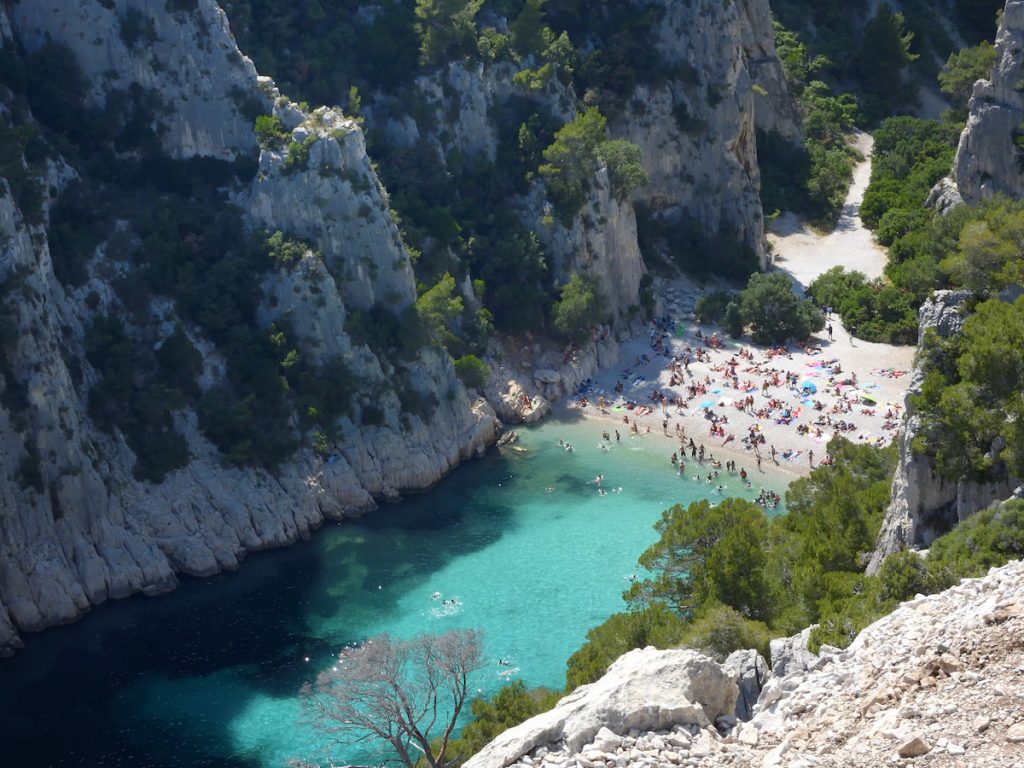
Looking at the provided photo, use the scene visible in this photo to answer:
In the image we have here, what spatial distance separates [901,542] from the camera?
33.2 m

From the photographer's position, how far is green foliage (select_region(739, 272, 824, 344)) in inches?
2714

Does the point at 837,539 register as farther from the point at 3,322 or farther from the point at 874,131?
the point at 874,131

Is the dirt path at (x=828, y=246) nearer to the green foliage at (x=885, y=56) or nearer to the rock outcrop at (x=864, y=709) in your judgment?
the green foliage at (x=885, y=56)

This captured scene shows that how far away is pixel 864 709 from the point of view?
20000mm

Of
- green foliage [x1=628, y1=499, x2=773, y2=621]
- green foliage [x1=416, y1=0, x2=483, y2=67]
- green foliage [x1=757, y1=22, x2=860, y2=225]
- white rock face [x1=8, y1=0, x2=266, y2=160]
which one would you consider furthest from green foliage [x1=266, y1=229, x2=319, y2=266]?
green foliage [x1=757, y1=22, x2=860, y2=225]

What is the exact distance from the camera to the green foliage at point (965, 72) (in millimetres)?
85350

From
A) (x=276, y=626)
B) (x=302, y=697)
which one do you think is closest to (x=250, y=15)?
(x=276, y=626)

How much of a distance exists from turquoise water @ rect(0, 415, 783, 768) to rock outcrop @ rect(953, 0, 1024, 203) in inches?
917

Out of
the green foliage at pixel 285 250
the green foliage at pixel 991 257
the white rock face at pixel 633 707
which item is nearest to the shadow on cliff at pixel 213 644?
the green foliage at pixel 285 250

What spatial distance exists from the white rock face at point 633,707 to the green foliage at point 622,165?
49.2m

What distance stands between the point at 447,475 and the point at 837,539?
25464 mm

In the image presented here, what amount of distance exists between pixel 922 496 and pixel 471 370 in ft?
103

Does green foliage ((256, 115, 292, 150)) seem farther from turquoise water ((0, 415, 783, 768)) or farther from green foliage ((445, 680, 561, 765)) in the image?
green foliage ((445, 680, 561, 765))

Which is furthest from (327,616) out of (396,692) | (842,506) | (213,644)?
(842,506)
